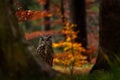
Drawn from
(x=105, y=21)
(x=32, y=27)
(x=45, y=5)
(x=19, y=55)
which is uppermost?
(x=19, y=55)

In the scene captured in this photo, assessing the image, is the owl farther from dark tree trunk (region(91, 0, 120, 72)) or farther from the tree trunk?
the tree trunk

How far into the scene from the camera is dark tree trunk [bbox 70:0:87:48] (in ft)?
57.5

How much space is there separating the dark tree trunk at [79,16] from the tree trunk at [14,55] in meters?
13.2

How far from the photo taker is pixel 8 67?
13.5 feet

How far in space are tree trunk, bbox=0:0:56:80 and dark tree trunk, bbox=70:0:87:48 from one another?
13215 millimetres

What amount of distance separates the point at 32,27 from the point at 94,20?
9469 millimetres

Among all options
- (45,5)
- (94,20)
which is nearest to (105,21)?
(45,5)

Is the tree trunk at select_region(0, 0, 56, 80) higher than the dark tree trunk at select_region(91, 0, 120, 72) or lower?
higher

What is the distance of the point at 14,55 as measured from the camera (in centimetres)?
416

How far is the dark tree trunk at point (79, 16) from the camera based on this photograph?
17.5 metres

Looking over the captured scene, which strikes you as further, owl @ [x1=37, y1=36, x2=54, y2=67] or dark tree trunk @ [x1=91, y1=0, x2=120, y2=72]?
owl @ [x1=37, y1=36, x2=54, y2=67]

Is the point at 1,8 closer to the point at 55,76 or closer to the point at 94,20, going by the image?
the point at 55,76

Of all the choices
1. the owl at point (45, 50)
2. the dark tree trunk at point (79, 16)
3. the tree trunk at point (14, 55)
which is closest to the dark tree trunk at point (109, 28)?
the owl at point (45, 50)

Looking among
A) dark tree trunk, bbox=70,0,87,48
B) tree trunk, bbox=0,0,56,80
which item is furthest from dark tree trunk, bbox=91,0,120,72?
dark tree trunk, bbox=70,0,87,48
